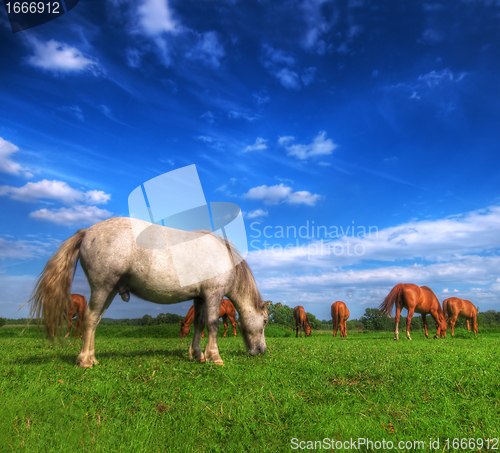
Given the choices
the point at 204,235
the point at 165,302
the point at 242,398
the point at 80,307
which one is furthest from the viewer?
the point at 80,307

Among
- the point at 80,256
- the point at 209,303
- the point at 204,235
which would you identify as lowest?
the point at 209,303

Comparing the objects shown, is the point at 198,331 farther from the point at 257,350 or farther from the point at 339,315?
the point at 339,315

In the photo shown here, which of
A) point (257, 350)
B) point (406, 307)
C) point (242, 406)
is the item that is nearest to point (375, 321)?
point (406, 307)

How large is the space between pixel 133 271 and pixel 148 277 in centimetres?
31

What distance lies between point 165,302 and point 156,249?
1.21 meters

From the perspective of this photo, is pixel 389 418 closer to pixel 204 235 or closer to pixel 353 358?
pixel 353 358

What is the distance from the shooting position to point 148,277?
625 cm

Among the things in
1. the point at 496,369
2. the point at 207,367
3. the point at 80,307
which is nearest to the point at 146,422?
the point at 207,367

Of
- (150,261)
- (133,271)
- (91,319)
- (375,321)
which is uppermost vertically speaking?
(150,261)

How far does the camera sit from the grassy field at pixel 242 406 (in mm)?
2973

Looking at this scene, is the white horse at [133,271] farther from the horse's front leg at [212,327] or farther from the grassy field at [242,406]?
the grassy field at [242,406]

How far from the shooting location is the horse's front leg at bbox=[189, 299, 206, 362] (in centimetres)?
712

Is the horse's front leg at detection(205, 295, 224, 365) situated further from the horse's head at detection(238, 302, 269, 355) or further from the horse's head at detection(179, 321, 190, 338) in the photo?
the horse's head at detection(179, 321, 190, 338)

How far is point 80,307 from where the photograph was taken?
1442 centimetres
